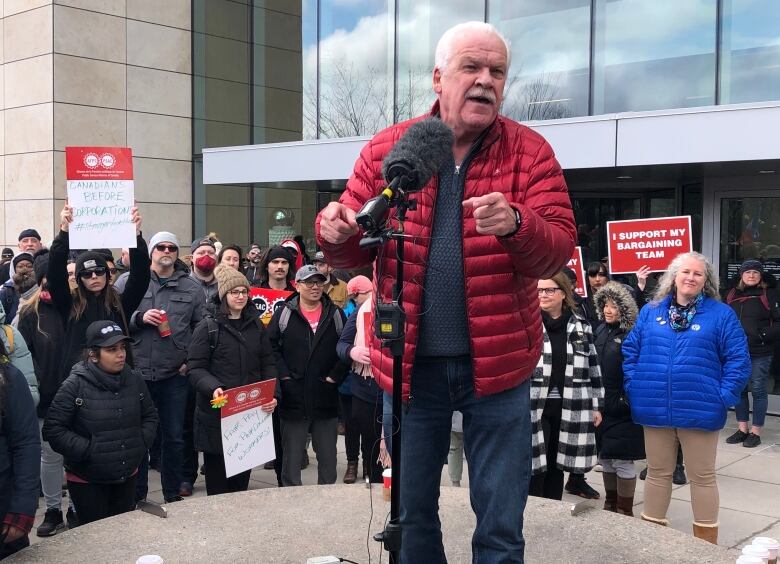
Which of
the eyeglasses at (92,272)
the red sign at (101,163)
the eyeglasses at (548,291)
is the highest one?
the red sign at (101,163)

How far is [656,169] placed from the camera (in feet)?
35.5

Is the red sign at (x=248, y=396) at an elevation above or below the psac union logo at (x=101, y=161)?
below

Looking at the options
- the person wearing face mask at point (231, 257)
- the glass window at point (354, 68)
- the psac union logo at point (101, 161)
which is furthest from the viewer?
the glass window at point (354, 68)

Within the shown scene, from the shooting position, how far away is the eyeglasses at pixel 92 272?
21.0 ft

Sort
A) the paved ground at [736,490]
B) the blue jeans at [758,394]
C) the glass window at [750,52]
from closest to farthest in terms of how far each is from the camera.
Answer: the paved ground at [736,490] < the blue jeans at [758,394] < the glass window at [750,52]


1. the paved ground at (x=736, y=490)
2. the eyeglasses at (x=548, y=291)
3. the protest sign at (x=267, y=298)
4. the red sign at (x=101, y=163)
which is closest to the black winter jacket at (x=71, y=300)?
the red sign at (x=101, y=163)

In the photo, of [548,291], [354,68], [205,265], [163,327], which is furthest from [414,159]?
[354,68]

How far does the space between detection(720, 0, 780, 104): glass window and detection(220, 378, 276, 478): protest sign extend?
7530 millimetres

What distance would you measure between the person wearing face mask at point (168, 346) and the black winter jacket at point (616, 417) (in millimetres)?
3285

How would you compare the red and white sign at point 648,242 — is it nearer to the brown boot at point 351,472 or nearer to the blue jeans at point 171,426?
the brown boot at point 351,472

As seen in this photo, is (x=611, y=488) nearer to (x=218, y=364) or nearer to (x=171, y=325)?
(x=218, y=364)

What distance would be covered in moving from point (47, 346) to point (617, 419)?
4316mm

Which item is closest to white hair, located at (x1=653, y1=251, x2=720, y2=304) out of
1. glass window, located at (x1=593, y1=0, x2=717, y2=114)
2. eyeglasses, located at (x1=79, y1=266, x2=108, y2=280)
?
eyeglasses, located at (x1=79, y1=266, x2=108, y2=280)

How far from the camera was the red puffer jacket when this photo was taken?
290 cm
